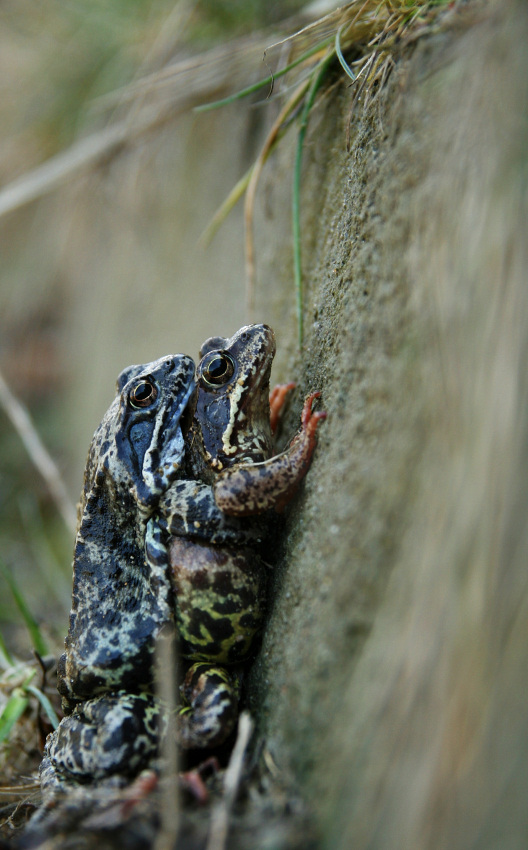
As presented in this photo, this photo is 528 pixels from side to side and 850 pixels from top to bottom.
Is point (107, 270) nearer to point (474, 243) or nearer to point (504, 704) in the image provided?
point (474, 243)

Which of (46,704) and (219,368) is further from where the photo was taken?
(46,704)

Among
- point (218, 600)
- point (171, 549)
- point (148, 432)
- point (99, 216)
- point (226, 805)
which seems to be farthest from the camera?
point (99, 216)

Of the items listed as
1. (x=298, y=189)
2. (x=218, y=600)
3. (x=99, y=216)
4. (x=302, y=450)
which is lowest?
(x=218, y=600)

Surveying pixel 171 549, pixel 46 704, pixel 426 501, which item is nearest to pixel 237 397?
pixel 171 549

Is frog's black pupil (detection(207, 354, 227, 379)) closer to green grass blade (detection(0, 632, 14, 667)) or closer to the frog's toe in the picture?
the frog's toe

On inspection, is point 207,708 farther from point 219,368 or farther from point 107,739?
point 219,368

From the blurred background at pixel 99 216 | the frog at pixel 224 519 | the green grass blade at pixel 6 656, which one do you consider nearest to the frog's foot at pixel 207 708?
the frog at pixel 224 519

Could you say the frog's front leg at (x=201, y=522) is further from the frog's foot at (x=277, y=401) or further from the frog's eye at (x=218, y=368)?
the frog's foot at (x=277, y=401)
